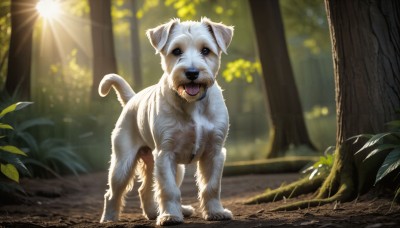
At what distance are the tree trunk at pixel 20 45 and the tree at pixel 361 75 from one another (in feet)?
23.6

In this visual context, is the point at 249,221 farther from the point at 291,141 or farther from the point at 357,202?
the point at 291,141

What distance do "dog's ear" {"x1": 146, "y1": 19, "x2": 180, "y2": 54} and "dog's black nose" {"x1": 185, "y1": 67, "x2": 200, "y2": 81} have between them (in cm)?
59

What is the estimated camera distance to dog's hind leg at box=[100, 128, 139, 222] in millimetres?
6121

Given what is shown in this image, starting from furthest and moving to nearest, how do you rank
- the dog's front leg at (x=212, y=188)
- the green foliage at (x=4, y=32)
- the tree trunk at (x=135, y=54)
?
the tree trunk at (x=135, y=54), the green foliage at (x=4, y=32), the dog's front leg at (x=212, y=188)

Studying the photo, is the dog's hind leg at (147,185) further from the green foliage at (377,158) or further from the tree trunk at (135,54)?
the tree trunk at (135,54)

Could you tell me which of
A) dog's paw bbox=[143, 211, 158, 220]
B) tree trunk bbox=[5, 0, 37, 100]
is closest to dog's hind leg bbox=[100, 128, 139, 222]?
dog's paw bbox=[143, 211, 158, 220]

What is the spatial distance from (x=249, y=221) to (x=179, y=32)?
1.91 metres

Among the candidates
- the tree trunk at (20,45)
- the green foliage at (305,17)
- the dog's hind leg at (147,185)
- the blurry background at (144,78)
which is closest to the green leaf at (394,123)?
the dog's hind leg at (147,185)

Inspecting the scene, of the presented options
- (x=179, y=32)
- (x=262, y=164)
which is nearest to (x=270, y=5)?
(x=262, y=164)

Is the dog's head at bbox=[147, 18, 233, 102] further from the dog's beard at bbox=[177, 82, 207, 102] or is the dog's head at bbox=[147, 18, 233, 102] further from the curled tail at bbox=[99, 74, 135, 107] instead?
the curled tail at bbox=[99, 74, 135, 107]

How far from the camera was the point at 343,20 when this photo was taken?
6074mm

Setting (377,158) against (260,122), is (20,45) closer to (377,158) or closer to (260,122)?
(377,158)

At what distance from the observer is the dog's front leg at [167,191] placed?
5.10 metres

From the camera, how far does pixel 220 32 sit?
220 inches
